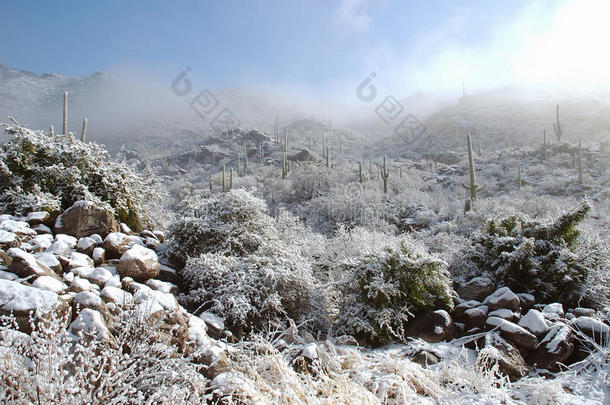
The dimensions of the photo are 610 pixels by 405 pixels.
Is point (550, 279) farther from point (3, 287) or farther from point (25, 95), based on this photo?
point (25, 95)

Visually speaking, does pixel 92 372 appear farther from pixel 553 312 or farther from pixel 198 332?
pixel 553 312

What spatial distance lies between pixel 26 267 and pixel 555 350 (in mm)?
5769

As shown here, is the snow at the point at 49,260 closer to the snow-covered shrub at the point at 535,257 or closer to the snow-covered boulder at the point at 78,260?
the snow-covered boulder at the point at 78,260

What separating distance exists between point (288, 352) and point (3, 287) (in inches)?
102

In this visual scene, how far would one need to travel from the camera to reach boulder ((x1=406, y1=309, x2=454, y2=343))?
441 cm

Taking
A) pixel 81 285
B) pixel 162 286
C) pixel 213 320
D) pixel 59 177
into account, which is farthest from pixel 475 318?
pixel 59 177

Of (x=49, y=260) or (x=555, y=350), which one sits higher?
(x=49, y=260)

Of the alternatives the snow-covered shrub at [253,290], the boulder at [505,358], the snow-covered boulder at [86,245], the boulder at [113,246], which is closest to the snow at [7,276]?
the snow-covered boulder at [86,245]

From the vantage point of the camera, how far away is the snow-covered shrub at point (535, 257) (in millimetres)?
5238

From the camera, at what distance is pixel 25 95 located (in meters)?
83.3

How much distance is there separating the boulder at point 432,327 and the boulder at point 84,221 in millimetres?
4609

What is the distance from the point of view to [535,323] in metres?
4.23

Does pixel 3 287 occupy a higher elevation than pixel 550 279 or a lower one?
higher

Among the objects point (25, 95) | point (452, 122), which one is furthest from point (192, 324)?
point (25, 95)
